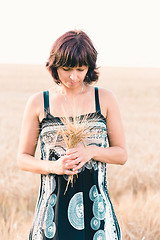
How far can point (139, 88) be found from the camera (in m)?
24.0

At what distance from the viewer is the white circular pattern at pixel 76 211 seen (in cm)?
198

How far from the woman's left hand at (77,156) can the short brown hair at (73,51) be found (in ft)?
1.22

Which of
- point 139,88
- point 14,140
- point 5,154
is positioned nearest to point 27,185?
point 5,154

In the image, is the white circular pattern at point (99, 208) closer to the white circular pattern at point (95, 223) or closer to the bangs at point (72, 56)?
the white circular pattern at point (95, 223)

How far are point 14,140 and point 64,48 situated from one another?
4.65 metres

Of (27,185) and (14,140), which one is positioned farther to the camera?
(14,140)

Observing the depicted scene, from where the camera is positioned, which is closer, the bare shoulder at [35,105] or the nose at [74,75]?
the nose at [74,75]

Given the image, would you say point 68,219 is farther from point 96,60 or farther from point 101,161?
point 96,60

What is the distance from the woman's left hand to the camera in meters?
1.77

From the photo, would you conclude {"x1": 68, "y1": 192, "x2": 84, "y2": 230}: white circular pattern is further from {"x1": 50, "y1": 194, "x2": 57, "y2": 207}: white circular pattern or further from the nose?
the nose

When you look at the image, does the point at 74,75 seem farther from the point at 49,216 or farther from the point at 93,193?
the point at 49,216

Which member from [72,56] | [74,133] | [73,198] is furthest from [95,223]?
[72,56]

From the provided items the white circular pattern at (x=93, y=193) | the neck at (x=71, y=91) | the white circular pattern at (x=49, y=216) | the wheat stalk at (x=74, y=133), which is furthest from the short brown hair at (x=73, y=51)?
the white circular pattern at (x=49, y=216)

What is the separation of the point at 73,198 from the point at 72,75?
586 millimetres
